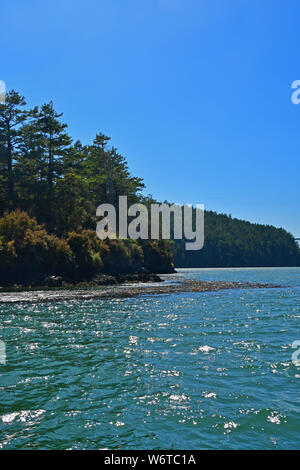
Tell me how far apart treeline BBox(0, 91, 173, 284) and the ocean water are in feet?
72.9

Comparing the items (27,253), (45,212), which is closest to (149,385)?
(27,253)

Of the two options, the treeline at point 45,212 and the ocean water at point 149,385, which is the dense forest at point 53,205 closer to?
the treeline at point 45,212

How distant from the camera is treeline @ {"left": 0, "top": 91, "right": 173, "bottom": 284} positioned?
3941 centimetres

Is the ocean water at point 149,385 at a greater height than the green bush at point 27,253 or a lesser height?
lesser

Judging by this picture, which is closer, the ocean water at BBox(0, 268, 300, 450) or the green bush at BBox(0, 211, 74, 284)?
the ocean water at BBox(0, 268, 300, 450)

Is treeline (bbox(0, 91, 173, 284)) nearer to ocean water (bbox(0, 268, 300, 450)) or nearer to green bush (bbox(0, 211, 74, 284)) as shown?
green bush (bbox(0, 211, 74, 284))

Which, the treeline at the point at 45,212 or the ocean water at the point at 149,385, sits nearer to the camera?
the ocean water at the point at 149,385

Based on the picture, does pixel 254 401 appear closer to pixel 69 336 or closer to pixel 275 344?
pixel 275 344

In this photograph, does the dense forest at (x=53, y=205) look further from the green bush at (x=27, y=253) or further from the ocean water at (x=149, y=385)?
the ocean water at (x=149, y=385)

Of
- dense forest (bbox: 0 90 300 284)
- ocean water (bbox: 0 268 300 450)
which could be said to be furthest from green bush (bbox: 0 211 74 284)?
ocean water (bbox: 0 268 300 450)

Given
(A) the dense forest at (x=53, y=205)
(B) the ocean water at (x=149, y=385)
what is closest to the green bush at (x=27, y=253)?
(A) the dense forest at (x=53, y=205)

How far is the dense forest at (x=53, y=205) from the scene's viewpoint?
1566 inches

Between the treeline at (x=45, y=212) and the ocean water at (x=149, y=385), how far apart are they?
875 inches

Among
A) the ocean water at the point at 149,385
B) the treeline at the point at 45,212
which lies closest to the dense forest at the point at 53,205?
the treeline at the point at 45,212
